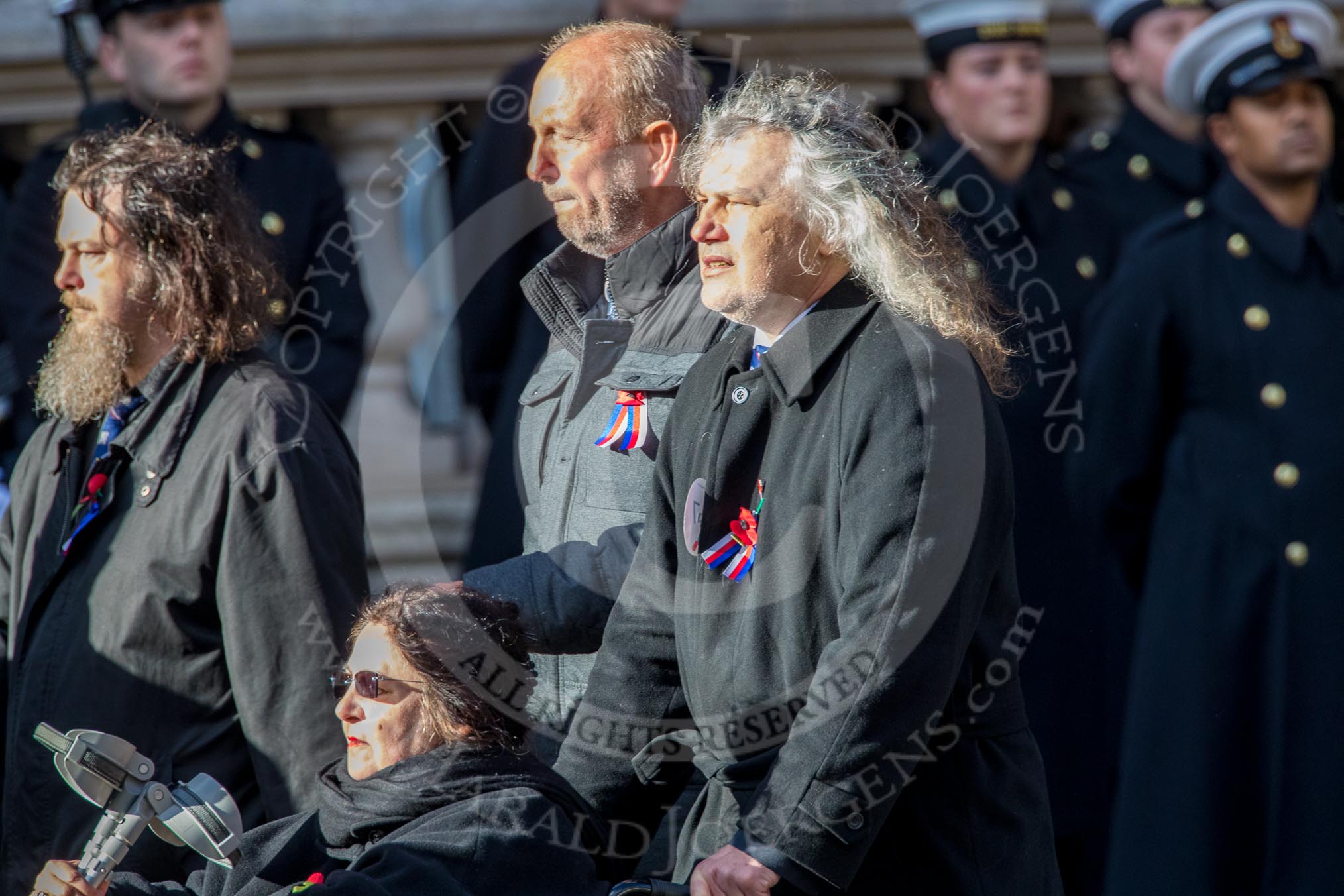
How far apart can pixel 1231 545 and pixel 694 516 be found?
216cm

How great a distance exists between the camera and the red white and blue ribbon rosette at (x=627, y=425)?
324cm

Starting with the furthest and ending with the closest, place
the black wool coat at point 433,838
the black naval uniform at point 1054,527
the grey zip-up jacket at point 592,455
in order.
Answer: the black naval uniform at point 1054,527, the grey zip-up jacket at point 592,455, the black wool coat at point 433,838

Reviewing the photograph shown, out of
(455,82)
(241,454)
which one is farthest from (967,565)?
(455,82)

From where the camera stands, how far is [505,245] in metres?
4.87

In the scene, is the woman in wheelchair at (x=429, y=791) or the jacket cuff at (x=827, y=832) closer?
the jacket cuff at (x=827, y=832)

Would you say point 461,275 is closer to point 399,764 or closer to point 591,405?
point 591,405

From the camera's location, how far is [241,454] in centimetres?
343

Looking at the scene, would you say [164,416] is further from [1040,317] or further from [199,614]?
[1040,317]

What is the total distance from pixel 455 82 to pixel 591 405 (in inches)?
151

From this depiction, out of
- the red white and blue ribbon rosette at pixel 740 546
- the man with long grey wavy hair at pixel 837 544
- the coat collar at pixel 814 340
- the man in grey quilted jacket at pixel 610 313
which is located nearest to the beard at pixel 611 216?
the man in grey quilted jacket at pixel 610 313

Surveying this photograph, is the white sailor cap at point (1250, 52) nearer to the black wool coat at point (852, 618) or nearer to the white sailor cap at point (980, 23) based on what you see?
the white sailor cap at point (980, 23)

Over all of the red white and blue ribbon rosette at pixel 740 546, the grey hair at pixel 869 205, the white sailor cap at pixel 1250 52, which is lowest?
the red white and blue ribbon rosette at pixel 740 546

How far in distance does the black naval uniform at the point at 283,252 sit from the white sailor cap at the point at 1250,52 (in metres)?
2.13

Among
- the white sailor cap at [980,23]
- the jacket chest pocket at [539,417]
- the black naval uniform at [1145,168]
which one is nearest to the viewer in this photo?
the jacket chest pocket at [539,417]
